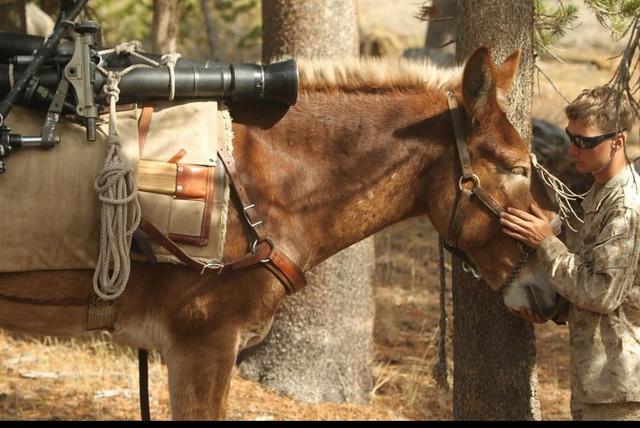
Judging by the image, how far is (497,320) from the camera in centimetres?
447

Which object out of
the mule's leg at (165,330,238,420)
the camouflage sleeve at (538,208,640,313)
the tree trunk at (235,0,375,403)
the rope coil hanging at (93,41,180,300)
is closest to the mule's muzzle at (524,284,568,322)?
the camouflage sleeve at (538,208,640,313)

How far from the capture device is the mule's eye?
3854 millimetres

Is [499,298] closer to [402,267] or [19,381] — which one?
[19,381]

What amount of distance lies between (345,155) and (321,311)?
225cm

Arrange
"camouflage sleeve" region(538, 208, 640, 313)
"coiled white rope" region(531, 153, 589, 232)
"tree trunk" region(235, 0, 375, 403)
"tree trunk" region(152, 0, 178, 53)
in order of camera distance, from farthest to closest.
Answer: "tree trunk" region(152, 0, 178, 53) < "tree trunk" region(235, 0, 375, 403) < "coiled white rope" region(531, 153, 589, 232) < "camouflage sleeve" region(538, 208, 640, 313)

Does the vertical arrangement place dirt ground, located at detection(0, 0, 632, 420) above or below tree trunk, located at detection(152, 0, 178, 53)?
below

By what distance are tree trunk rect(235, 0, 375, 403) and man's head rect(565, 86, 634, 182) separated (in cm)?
232

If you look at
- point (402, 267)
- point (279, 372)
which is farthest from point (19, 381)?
point (402, 267)

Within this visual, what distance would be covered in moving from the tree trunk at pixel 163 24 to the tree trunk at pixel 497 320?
3.61 m

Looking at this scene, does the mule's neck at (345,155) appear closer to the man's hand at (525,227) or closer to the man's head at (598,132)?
the man's hand at (525,227)

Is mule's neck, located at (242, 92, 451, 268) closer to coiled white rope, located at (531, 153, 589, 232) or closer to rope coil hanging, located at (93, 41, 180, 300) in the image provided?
coiled white rope, located at (531, 153, 589, 232)

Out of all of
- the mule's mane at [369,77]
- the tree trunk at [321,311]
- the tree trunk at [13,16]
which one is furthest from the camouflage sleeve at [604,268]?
the tree trunk at [13,16]

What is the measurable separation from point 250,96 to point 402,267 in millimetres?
6283

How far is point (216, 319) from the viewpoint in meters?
3.67
